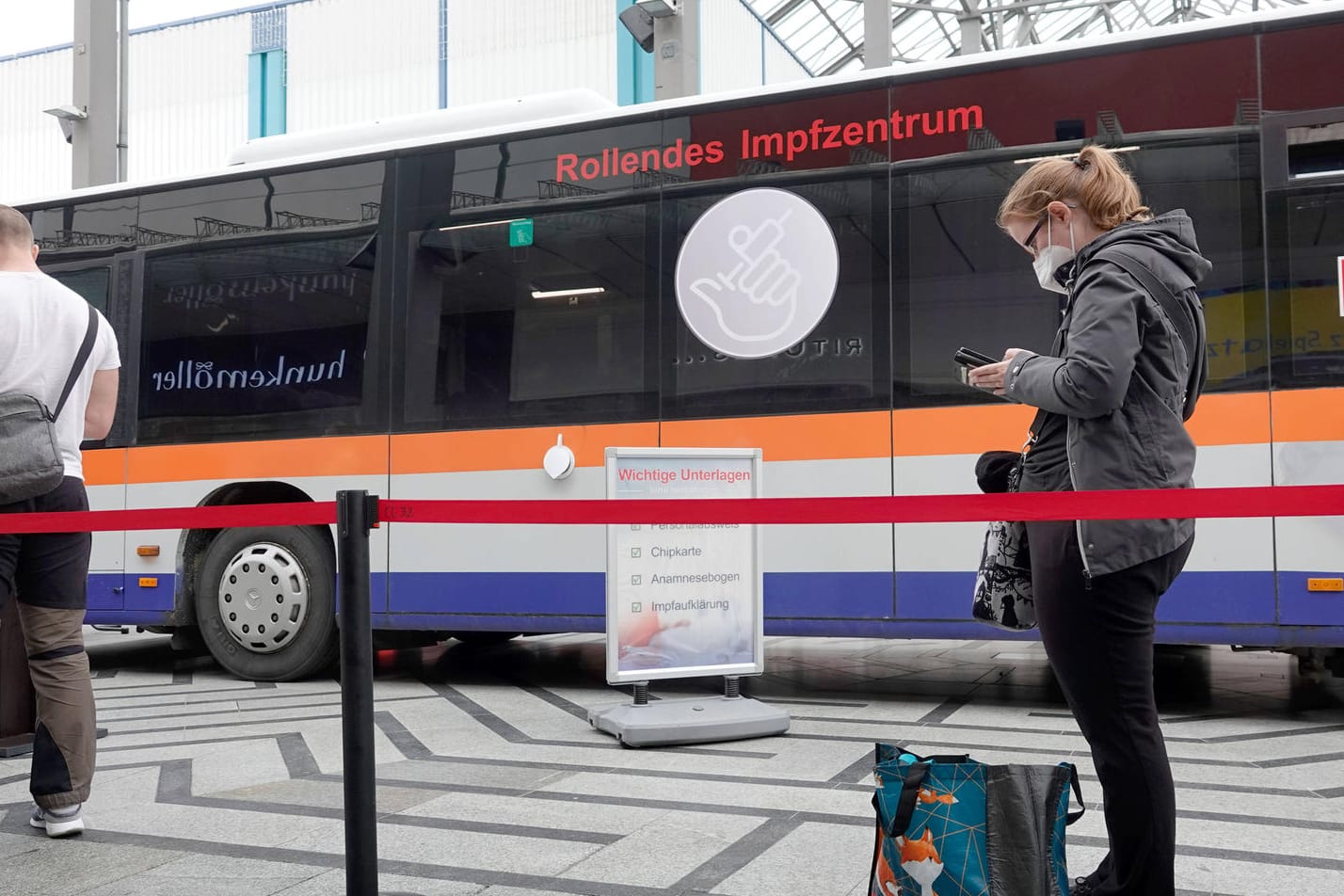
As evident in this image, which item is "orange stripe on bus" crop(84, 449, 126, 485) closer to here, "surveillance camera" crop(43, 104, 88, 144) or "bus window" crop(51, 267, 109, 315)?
"bus window" crop(51, 267, 109, 315)

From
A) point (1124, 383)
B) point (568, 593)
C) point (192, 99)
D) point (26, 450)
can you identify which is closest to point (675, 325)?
point (568, 593)

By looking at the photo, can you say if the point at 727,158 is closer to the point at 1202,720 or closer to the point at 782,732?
the point at 782,732

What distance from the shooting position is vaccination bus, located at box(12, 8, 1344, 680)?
4953 mm

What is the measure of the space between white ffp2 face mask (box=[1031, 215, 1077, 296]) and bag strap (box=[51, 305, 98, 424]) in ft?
8.90

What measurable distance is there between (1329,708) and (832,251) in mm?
3095

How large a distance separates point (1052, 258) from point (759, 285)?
315 centimetres

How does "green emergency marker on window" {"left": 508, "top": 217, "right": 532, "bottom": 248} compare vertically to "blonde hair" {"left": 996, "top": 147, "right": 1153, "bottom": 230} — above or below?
above

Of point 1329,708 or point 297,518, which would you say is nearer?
point 297,518

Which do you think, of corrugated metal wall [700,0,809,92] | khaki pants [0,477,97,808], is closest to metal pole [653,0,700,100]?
corrugated metal wall [700,0,809,92]

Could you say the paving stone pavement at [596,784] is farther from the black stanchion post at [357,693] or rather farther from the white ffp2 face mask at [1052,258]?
the white ffp2 face mask at [1052,258]

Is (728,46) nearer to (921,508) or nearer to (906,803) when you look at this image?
(921,508)

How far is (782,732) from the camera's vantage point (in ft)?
16.2

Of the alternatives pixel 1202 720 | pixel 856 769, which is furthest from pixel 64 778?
pixel 1202 720

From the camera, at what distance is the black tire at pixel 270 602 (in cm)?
661
